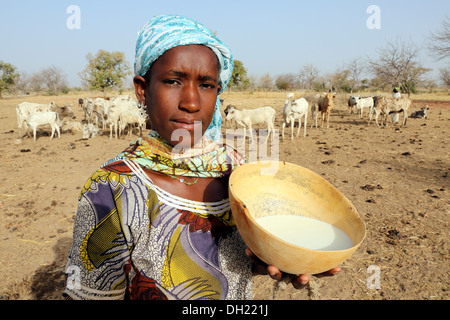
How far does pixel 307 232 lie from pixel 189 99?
0.81 meters

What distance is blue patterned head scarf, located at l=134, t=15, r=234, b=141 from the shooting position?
1.17m

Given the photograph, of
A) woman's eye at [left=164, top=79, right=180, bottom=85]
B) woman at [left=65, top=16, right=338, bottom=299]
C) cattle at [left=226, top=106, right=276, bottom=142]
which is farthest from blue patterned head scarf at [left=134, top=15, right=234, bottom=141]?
cattle at [left=226, top=106, right=276, bottom=142]

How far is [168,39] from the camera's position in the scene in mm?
1168

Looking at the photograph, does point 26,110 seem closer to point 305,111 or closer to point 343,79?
point 305,111

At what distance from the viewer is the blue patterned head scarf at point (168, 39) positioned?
117cm

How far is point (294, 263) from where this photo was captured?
3.24 ft

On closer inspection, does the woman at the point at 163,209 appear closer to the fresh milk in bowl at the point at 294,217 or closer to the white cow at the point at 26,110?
the fresh milk in bowl at the point at 294,217

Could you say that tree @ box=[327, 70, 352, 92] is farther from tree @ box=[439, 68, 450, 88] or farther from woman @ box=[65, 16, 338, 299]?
woman @ box=[65, 16, 338, 299]

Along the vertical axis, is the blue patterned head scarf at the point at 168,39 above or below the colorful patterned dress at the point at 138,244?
above

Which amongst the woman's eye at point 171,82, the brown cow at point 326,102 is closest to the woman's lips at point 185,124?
the woman's eye at point 171,82

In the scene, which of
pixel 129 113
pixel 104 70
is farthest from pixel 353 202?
pixel 104 70

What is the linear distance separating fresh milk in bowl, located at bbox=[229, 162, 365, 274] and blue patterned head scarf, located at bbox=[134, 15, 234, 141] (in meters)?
0.56

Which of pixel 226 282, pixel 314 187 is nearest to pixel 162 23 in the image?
pixel 314 187

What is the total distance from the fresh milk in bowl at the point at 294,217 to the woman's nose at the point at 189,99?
0.33m
